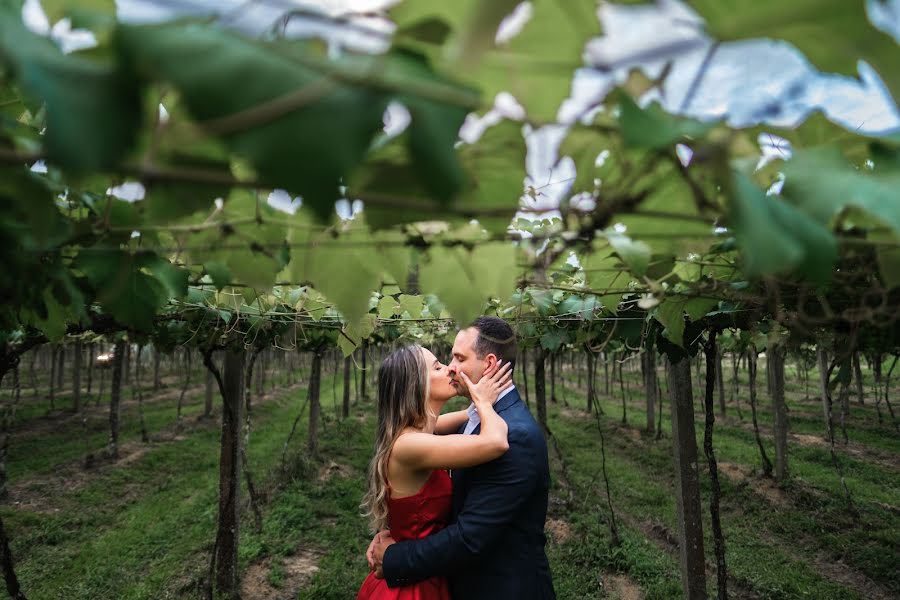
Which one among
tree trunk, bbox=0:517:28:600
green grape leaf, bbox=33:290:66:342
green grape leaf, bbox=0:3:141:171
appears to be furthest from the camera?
tree trunk, bbox=0:517:28:600

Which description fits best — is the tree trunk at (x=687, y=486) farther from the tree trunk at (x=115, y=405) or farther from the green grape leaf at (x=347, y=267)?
the tree trunk at (x=115, y=405)

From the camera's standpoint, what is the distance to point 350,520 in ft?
22.7

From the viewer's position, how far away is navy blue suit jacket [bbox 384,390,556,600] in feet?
6.64

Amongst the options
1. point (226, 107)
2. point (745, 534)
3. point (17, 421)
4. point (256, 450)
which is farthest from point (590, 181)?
point (17, 421)

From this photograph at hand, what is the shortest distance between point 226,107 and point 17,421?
53.8 feet

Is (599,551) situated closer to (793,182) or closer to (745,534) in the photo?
(745,534)

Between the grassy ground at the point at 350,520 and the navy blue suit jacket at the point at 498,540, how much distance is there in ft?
11.4

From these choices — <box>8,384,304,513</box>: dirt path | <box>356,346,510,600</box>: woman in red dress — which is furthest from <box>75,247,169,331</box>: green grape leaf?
<box>8,384,304,513</box>: dirt path

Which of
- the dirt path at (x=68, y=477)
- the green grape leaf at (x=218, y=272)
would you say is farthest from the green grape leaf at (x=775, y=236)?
the dirt path at (x=68, y=477)

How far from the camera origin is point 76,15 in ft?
1.48

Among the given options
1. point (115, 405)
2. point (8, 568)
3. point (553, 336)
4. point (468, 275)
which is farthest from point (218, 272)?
point (115, 405)

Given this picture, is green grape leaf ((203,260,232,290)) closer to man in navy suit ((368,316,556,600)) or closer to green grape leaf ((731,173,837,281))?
green grape leaf ((731,173,837,281))

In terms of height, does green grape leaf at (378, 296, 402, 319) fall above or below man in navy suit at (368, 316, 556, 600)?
above

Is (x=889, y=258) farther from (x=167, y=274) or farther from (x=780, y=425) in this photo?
(x=780, y=425)
